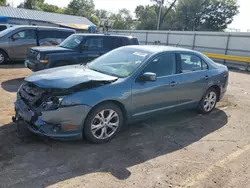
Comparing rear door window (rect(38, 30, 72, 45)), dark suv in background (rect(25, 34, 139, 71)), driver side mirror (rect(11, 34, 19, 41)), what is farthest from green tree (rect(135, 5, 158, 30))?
dark suv in background (rect(25, 34, 139, 71))

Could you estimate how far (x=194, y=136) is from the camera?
15.5 ft

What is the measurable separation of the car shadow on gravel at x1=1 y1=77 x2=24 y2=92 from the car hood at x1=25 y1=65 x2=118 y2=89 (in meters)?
3.27

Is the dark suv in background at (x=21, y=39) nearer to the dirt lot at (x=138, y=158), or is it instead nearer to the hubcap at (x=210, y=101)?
the dirt lot at (x=138, y=158)

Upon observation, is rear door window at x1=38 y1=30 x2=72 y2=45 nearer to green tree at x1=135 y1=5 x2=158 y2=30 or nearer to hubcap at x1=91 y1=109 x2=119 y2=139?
hubcap at x1=91 y1=109 x2=119 y2=139

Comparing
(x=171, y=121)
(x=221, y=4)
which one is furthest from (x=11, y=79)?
(x=221, y=4)

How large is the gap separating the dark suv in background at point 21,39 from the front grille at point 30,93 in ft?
24.6

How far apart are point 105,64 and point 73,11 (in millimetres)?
76575

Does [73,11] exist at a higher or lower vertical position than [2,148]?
higher

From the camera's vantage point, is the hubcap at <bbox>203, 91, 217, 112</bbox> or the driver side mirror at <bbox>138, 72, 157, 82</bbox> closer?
the driver side mirror at <bbox>138, 72, 157, 82</bbox>

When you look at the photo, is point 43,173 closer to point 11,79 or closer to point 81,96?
point 81,96

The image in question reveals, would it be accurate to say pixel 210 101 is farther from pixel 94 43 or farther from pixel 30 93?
pixel 94 43

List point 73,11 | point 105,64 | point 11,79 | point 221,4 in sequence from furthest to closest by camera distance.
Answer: point 73,11 < point 221,4 < point 11,79 < point 105,64

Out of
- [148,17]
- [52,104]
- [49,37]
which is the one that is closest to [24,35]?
[49,37]

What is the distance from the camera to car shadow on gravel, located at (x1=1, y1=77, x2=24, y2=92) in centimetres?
711
